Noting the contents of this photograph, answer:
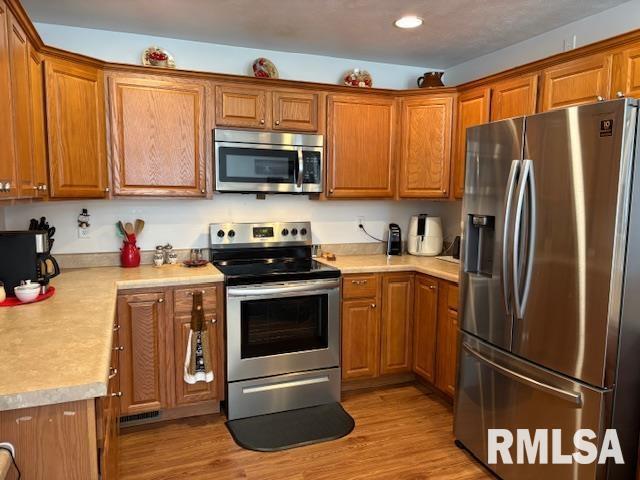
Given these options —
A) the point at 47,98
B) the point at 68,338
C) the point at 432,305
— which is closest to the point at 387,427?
the point at 432,305

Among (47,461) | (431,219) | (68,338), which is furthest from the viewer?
(431,219)

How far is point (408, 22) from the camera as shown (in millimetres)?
2789

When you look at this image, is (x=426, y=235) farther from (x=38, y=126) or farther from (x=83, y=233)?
(x=38, y=126)

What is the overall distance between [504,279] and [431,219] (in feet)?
5.05

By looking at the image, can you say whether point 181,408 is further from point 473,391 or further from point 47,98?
point 47,98

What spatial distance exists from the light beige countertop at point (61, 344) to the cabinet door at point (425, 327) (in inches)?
72.3

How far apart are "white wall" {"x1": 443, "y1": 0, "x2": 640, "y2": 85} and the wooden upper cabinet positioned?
383 millimetres

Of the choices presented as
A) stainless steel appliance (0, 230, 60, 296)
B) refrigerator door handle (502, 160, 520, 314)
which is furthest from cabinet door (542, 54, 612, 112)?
stainless steel appliance (0, 230, 60, 296)

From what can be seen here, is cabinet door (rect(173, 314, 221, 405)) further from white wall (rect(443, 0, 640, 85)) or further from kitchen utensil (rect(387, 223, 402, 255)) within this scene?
white wall (rect(443, 0, 640, 85))

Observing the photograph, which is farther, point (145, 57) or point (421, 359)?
point (421, 359)

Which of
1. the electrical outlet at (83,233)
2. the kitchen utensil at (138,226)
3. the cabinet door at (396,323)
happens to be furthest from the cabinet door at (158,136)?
the cabinet door at (396,323)

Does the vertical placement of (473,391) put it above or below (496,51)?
below

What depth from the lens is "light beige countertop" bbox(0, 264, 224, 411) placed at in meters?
1.22

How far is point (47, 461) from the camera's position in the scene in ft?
4.07
